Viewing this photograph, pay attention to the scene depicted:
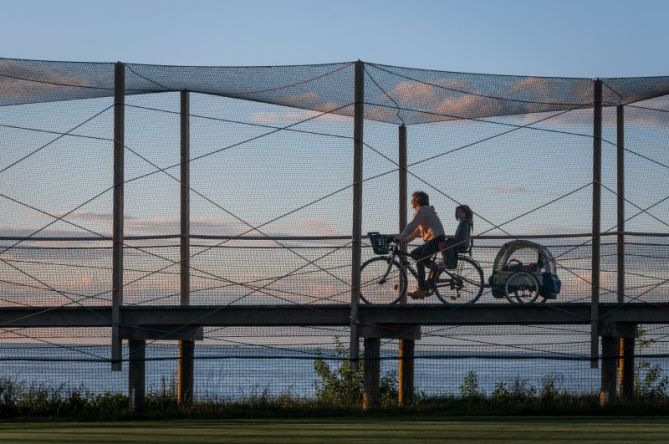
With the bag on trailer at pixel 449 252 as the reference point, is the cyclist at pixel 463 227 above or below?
above

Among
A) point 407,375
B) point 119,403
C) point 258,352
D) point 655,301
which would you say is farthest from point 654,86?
point 119,403

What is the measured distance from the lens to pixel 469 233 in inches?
656

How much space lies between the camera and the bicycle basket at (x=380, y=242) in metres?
16.5

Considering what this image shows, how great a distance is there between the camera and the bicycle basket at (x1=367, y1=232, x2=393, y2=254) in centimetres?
1653

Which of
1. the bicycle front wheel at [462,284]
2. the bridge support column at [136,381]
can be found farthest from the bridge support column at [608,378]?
the bridge support column at [136,381]

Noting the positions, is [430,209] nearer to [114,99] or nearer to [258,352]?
[258,352]

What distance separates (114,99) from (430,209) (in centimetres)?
404

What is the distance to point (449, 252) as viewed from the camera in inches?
657

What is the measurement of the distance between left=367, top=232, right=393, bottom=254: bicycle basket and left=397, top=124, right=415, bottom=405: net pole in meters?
0.28

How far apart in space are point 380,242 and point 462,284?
1.13 metres

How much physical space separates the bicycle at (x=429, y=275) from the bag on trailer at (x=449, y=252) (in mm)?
43

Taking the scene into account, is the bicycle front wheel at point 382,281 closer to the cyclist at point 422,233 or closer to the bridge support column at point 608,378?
the cyclist at point 422,233

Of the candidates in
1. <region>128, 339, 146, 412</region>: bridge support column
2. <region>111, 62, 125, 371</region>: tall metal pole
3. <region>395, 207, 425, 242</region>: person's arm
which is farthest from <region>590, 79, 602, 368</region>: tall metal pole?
<region>111, 62, 125, 371</region>: tall metal pole

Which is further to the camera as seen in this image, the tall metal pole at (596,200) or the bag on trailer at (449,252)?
the bag on trailer at (449,252)
